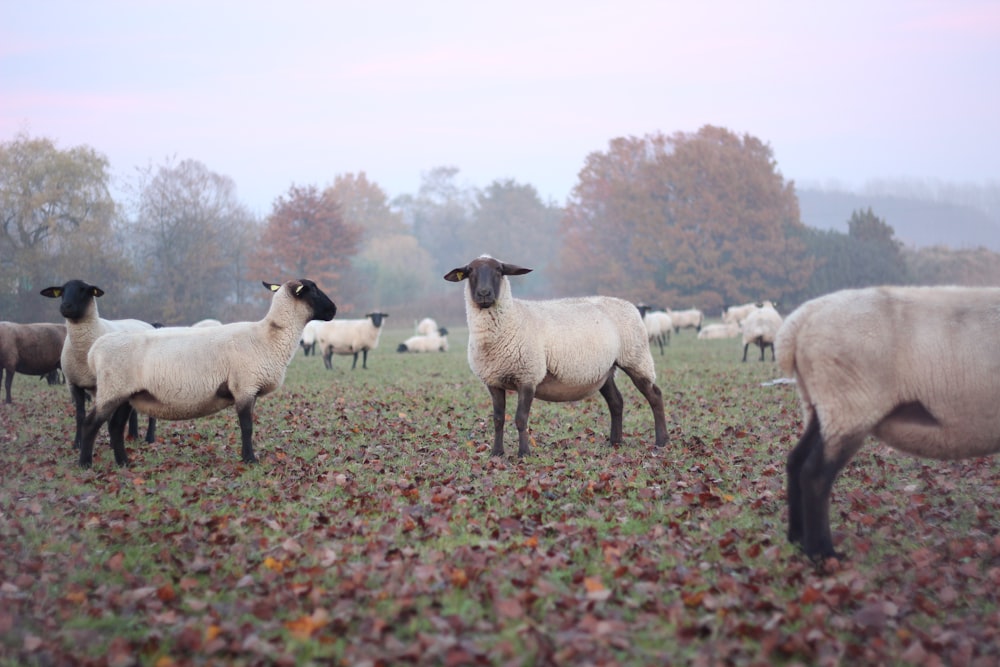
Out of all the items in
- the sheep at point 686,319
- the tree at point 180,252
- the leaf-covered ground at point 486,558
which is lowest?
the leaf-covered ground at point 486,558

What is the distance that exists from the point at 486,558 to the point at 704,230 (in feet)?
201

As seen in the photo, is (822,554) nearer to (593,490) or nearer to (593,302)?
(593,490)

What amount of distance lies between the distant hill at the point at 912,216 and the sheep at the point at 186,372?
127250mm

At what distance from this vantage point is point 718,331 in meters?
37.5

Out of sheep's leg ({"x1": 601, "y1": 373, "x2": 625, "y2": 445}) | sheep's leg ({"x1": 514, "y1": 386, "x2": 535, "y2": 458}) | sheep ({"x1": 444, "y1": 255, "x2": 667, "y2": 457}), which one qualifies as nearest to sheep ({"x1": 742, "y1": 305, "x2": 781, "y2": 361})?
sheep ({"x1": 444, "y1": 255, "x2": 667, "y2": 457})

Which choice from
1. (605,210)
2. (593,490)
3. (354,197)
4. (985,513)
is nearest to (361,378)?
(593,490)

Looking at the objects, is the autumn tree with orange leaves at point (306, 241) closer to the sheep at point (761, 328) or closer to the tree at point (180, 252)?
the tree at point (180, 252)

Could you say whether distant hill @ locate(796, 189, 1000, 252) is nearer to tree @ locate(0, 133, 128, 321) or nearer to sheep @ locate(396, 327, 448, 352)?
sheep @ locate(396, 327, 448, 352)

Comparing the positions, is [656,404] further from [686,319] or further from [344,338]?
[686,319]

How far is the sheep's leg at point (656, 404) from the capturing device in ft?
32.8

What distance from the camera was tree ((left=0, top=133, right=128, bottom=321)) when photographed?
109 feet

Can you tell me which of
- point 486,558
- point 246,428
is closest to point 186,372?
point 246,428

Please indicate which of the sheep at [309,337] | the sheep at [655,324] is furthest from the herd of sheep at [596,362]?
the sheep at [655,324]

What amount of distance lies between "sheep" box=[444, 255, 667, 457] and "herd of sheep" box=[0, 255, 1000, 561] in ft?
0.06
